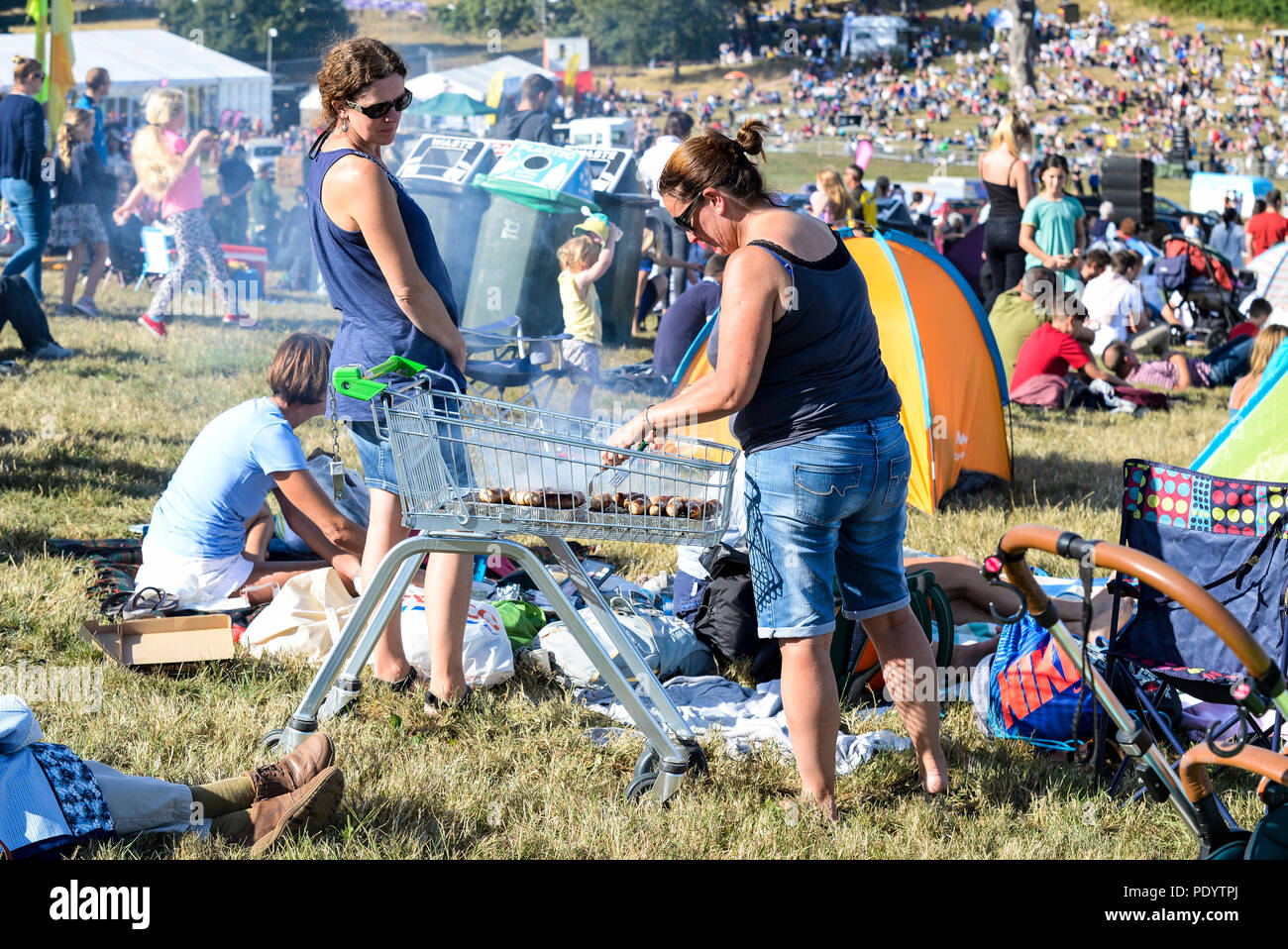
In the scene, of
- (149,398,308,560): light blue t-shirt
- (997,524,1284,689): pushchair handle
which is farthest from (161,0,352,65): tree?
(997,524,1284,689): pushchair handle

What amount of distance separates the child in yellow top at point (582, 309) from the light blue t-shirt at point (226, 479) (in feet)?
11.3

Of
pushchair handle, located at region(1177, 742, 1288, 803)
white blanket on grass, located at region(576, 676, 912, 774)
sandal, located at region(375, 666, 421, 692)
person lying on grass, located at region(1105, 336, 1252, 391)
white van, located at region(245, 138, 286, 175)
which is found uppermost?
white van, located at region(245, 138, 286, 175)

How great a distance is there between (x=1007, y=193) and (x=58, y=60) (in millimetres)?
10626

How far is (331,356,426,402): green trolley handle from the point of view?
2.81 meters

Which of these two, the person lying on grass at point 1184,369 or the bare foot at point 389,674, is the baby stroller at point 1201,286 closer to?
the person lying on grass at point 1184,369

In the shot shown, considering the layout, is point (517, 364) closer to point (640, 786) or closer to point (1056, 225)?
point (640, 786)

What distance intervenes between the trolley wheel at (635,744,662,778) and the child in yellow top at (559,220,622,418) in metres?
4.43

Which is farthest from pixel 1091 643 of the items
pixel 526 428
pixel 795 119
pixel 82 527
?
pixel 795 119

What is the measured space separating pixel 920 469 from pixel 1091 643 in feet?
7.76

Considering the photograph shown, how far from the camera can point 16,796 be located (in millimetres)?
2623

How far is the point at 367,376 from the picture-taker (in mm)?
2947

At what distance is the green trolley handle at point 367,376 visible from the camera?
9.21ft

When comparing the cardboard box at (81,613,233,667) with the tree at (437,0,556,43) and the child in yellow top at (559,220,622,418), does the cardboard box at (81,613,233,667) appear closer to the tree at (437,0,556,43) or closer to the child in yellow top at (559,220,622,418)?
the child in yellow top at (559,220,622,418)
